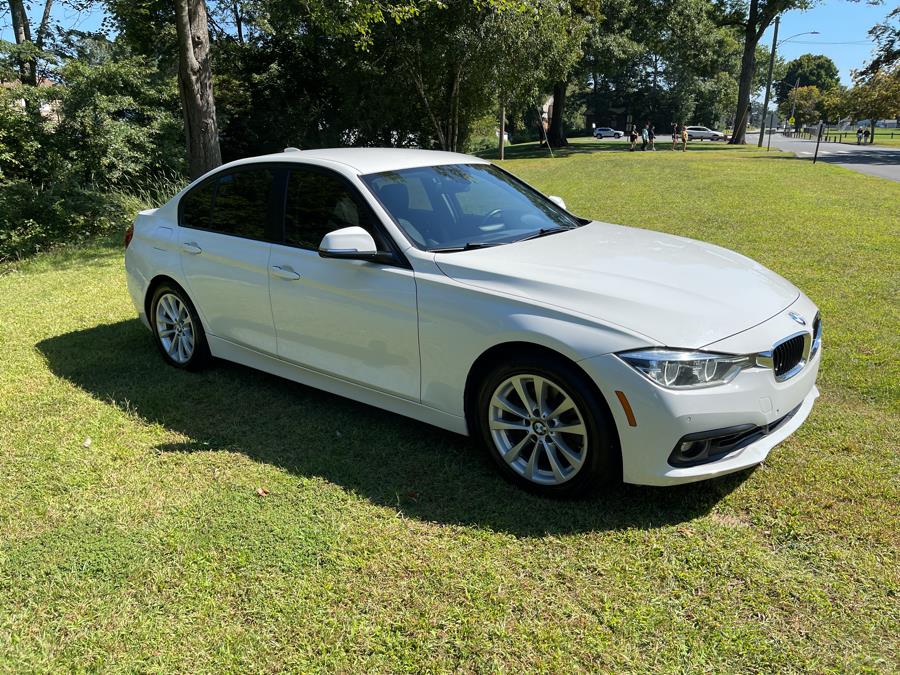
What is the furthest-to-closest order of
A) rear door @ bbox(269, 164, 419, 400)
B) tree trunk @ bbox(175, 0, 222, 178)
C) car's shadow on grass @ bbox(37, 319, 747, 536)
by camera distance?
tree trunk @ bbox(175, 0, 222, 178) → rear door @ bbox(269, 164, 419, 400) → car's shadow on grass @ bbox(37, 319, 747, 536)

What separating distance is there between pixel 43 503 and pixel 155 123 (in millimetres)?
14005

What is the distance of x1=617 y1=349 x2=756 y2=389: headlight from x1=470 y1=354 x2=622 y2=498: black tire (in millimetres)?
254

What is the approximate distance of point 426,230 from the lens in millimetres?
4090

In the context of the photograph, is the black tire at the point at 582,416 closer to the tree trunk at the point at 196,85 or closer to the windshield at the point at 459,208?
the windshield at the point at 459,208

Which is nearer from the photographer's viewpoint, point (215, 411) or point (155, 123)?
point (215, 411)

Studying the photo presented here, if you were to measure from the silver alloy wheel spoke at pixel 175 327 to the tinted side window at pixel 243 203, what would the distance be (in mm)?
788

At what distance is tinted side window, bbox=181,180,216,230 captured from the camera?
5.23 meters

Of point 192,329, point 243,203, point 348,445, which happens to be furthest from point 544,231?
point 192,329

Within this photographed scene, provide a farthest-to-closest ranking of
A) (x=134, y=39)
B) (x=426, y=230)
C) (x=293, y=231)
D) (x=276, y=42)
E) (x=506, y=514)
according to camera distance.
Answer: (x=276, y=42)
(x=134, y=39)
(x=293, y=231)
(x=426, y=230)
(x=506, y=514)

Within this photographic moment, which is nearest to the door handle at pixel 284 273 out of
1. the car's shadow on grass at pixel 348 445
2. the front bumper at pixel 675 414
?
the car's shadow on grass at pixel 348 445

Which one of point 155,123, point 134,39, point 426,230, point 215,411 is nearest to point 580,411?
point 426,230

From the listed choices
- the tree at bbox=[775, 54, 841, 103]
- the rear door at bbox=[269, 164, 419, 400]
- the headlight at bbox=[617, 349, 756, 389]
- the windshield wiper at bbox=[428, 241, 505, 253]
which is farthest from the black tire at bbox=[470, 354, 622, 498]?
the tree at bbox=[775, 54, 841, 103]

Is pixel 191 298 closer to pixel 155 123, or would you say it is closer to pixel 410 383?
pixel 410 383

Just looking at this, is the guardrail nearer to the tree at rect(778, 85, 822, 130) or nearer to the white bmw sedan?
the tree at rect(778, 85, 822, 130)
